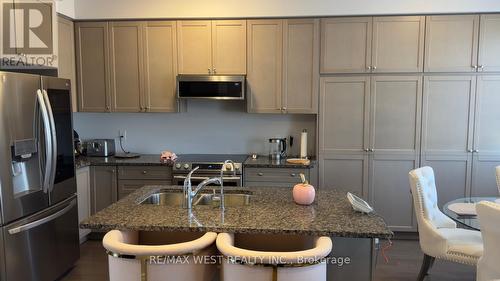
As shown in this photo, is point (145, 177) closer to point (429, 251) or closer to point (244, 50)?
point (244, 50)

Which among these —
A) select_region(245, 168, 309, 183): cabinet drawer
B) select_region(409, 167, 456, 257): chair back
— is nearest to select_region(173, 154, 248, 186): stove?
select_region(245, 168, 309, 183): cabinet drawer

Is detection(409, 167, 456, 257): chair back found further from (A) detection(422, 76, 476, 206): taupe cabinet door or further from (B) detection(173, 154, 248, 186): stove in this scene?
(B) detection(173, 154, 248, 186): stove

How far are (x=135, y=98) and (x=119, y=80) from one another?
27cm

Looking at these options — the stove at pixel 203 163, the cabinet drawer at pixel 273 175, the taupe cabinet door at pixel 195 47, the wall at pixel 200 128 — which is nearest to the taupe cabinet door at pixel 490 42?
the wall at pixel 200 128

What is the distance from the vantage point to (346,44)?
155 inches

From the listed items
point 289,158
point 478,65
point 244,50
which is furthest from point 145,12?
point 478,65

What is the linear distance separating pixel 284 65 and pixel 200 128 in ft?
4.18

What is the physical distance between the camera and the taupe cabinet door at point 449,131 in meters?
3.85

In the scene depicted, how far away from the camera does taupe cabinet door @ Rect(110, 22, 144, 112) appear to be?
4.16m

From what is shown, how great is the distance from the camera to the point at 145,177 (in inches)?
157

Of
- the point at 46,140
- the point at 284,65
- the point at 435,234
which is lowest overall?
the point at 435,234

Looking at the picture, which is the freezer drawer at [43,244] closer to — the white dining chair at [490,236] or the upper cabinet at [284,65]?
the upper cabinet at [284,65]

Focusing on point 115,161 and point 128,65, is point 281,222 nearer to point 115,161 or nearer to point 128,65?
point 115,161

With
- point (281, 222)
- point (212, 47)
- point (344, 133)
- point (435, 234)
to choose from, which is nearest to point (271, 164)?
point (344, 133)
